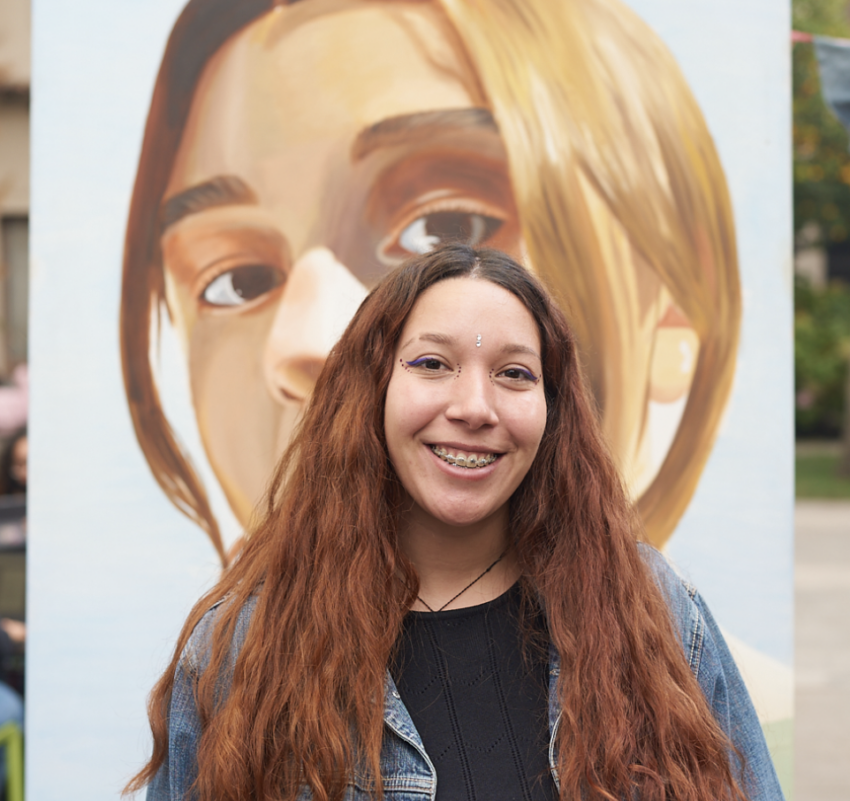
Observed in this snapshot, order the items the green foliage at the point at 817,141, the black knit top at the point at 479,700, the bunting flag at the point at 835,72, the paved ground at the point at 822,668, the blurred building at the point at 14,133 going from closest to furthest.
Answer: the black knit top at the point at 479,700, the bunting flag at the point at 835,72, the blurred building at the point at 14,133, the paved ground at the point at 822,668, the green foliage at the point at 817,141

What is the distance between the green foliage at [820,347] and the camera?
1372 centimetres

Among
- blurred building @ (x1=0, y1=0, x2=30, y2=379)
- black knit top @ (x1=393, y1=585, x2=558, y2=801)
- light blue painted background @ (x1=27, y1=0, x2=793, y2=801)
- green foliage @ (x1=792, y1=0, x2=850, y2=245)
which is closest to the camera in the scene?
black knit top @ (x1=393, y1=585, x2=558, y2=801)

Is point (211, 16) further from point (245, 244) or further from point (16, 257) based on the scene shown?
point (16, 257)

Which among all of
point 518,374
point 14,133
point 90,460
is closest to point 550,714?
point 518,374

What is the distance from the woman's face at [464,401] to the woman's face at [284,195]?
0.77 metres

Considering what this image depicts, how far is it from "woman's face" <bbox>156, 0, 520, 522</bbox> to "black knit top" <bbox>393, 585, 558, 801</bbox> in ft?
2.80

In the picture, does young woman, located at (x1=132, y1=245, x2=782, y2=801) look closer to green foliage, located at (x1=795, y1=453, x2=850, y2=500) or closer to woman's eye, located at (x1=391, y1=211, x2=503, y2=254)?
woman's eye, located at (x1=391, y1=211, x2=503, y2=254)

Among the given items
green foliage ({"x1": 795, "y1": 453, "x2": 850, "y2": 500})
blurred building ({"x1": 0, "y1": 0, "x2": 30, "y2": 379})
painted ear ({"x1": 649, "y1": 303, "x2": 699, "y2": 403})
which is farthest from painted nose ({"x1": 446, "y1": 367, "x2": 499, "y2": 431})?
green foliage ({"x1": 795, "y1": 453, "x2": 850, "y2": 500})

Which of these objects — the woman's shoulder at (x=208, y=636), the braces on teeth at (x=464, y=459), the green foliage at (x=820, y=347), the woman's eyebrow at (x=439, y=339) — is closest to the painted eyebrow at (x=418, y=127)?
the woman's eyebrow at (x=439, y=339)

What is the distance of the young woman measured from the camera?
4.09 ft

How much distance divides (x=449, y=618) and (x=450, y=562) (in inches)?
3.4

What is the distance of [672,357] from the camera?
215 centimetres

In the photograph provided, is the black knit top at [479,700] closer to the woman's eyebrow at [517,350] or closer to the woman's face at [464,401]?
the woman's face at [464,401]

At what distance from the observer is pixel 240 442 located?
2062 mm
